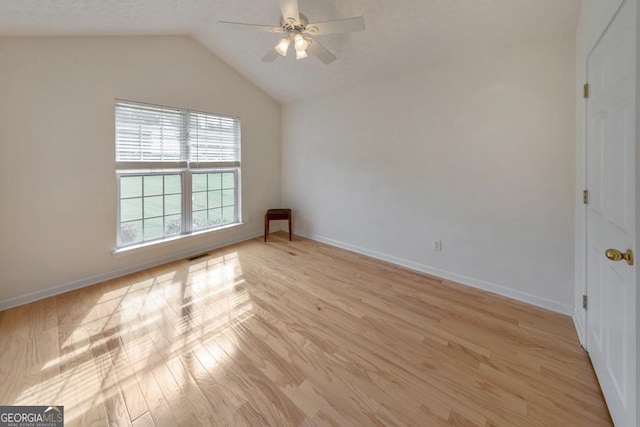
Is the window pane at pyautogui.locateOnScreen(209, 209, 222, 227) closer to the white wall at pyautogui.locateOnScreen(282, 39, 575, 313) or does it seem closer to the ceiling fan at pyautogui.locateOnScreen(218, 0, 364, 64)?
the white wall at pyautogui.locateOnScreen(282, 39, 575, 313)

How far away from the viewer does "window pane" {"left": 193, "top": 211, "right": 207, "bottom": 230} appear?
387cm

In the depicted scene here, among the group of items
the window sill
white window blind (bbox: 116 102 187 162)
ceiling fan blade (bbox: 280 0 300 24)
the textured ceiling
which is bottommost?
the window sill

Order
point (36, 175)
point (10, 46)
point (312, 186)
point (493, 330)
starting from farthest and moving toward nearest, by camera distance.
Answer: point (312, 186) < point (36, 175) < point (10, 46) < point (493, 330)

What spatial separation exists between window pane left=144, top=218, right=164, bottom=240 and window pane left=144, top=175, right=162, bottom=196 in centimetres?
36

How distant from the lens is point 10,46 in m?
2.28

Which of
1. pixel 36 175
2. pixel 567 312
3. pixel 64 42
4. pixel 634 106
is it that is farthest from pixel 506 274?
pixel 64 42

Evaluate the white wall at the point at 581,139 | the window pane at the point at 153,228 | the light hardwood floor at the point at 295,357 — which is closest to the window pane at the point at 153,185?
the window pane at the point at 153,228

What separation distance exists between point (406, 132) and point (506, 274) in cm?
192

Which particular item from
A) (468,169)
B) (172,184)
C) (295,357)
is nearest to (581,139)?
(468,169)

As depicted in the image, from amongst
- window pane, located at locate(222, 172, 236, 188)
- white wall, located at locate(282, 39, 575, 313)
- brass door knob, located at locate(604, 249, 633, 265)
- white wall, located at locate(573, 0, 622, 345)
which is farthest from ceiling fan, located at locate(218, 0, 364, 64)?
window pane, located at locate(222, 172, 236, 188)

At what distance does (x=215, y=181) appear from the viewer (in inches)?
160

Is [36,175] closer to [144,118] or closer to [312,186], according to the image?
[144,118]

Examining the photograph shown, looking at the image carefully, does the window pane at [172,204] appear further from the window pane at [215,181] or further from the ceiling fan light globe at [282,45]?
the ceiling fan light globe at [282,45]

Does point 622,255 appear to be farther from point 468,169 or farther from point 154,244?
point 154,244
